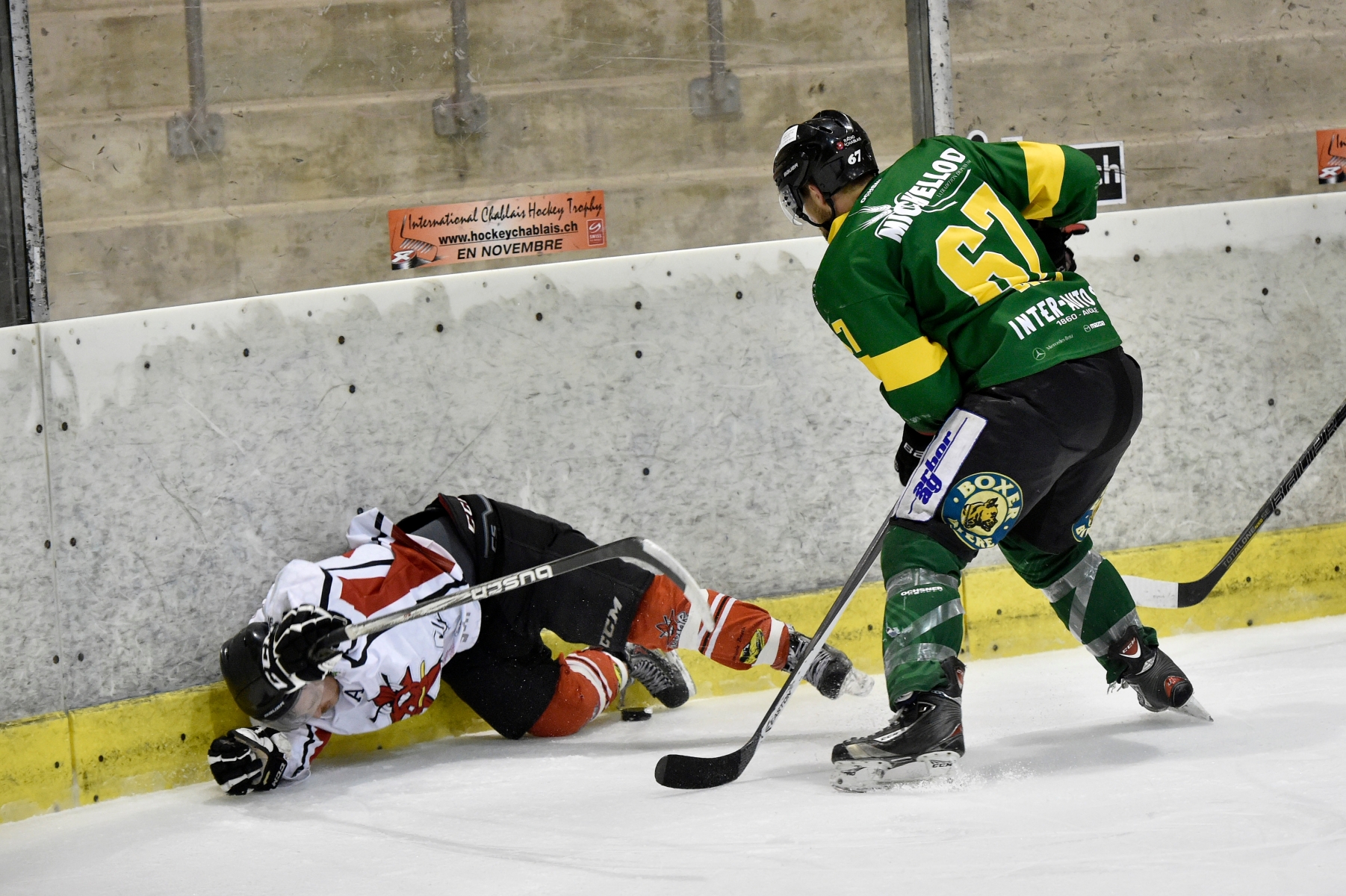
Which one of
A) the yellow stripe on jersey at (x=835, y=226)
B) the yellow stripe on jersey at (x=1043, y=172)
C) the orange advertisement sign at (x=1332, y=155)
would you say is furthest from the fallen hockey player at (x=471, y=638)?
the orange advertisement sign at (x=1332, y=155)

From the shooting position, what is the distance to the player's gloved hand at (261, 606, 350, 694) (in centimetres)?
Result: 246

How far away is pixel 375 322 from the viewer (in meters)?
2.96

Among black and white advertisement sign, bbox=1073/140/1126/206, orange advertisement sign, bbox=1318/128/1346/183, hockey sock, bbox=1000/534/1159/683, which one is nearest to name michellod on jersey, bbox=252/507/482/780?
hockey sock, bbox=1000/534/1159/683

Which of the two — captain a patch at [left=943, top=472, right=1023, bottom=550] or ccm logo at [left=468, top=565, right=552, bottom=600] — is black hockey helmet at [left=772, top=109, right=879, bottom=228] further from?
ccm logo at [left=468, top=565, right=552, bottom=600]

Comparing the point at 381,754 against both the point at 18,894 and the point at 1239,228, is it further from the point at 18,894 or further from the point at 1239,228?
the point at 1239,228

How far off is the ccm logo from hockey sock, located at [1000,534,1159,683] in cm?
96

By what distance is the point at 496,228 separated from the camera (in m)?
3.14

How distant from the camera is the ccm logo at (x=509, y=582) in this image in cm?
233

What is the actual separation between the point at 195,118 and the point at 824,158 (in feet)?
4.95

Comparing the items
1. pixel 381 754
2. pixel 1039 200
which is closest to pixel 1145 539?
pixel 1039 200

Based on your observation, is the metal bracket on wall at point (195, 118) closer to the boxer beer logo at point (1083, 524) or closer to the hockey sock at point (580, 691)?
the hockey sock at point (580, 691)

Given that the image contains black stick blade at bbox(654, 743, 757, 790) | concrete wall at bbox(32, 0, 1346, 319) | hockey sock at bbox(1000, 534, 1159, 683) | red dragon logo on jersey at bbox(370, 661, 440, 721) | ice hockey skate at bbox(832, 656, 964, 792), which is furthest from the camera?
concrete wall at bbox(32, 0, 1346, 319)

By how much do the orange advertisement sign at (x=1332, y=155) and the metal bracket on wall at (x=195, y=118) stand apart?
116 inches

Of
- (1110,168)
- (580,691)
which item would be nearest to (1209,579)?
(1110,168)
